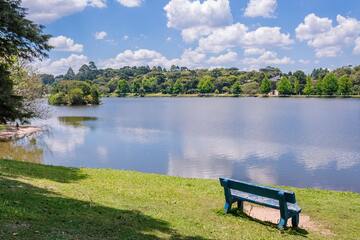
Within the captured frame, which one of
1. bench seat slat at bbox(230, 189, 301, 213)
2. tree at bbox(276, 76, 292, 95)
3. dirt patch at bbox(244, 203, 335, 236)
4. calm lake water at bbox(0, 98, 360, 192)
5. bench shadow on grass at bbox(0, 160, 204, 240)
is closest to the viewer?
bench shadow on grass at bbox(0, 160, 204, 240)

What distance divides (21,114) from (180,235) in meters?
5.57

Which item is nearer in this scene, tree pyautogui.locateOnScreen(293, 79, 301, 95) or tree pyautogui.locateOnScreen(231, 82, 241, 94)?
tree pyautogui.locateOnScreen(293, 79, 301, 95)

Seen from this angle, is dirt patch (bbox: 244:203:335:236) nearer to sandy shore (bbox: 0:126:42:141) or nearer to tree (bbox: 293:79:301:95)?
sandy shore (bbox: 0:126:42:141)

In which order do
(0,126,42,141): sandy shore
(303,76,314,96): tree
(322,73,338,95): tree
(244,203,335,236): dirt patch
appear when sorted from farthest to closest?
(303,76,314,96): tree, (322,73,338,95): tree, (0,126,42,141): sandy shore, (244,203,335,236): dirt patch

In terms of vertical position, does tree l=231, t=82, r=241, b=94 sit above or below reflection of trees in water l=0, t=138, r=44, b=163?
above

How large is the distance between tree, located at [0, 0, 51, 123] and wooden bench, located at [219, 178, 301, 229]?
582 cm

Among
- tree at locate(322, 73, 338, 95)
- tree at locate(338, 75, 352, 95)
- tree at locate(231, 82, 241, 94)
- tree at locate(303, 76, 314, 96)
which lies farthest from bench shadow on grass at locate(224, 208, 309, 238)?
tree at locate(231, 82, 241, 94)

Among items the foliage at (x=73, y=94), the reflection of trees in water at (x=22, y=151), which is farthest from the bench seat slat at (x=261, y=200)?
the foliage at (x=73, y=94)

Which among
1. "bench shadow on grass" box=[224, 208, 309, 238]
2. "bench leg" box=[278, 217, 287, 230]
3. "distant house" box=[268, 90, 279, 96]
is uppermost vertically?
"distant house" box=[268, 90, 279, 96]

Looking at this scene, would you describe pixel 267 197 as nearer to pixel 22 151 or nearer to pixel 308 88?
pixel 22 151

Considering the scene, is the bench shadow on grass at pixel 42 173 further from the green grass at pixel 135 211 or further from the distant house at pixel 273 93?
the distant house at pixel 273 93

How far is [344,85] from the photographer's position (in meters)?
145

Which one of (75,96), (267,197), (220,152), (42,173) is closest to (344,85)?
(75,96)

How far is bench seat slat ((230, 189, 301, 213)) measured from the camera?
379 inches
